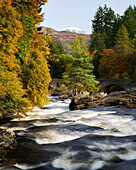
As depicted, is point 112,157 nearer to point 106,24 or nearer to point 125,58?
point 125,58

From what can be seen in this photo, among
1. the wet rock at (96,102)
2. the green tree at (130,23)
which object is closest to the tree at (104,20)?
the green tree at (130,23)

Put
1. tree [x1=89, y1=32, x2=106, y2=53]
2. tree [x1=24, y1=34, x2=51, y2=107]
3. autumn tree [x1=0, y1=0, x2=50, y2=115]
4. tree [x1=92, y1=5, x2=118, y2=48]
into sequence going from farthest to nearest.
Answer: tree [x1=92, y1=5, x2=118, y2=48] → tree [x1=89, y1=32, x2=106, y2=53] → tree [x1=24, y1=34, x2=51, y2=107] → autumn tree [x1=0, y1=0, x2=50, y2=115]

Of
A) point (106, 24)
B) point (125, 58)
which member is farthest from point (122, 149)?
point (106, 24)

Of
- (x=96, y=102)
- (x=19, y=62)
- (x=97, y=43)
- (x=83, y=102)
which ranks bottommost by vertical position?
(x=96, y=102)

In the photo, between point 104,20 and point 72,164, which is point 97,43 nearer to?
point 104,20

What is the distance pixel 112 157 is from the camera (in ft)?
13.2

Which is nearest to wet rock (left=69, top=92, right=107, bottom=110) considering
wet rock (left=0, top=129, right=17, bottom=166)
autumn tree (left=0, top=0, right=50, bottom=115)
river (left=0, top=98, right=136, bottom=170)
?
autumn tree (left=0, top=0, right=50, bottom=115)

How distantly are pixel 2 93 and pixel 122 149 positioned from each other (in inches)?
178

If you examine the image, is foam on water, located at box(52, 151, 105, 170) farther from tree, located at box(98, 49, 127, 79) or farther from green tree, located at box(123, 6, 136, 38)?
green tree, located at box(123, 6, 136, 38)

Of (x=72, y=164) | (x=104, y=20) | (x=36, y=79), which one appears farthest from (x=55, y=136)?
(x=104, y=20)

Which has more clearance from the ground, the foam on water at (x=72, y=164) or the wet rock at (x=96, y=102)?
the foam on water at (x=72, y=164)

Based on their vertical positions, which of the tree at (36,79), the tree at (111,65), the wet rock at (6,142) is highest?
the tree at (111,65)

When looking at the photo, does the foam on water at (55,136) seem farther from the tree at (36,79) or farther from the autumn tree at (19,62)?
the tree at (36,79)

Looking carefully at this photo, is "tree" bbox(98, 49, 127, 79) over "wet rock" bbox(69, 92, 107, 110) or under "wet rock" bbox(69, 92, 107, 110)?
over
